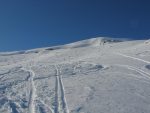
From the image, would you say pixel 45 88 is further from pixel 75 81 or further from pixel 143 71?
pixel 143 71

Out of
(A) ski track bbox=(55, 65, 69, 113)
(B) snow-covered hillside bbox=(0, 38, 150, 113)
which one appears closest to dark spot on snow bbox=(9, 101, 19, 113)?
(B) snow-covered hillside bbox=(0, 38, 150, 113)

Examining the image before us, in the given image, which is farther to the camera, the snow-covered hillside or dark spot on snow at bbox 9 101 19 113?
the snow-covered hillside

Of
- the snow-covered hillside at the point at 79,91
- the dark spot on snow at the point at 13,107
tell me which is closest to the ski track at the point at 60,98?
the snow-covered hillside at the point at 79,91

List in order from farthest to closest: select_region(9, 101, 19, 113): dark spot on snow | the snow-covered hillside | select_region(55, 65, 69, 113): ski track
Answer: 1. the snow-covered hillside
2. select_region(9, 101, 19, 113): dark spot on snow
3. select_region(55, 65, 69, 113): ski track

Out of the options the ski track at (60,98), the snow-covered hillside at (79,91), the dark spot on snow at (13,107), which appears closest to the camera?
the ski track at (60,98)

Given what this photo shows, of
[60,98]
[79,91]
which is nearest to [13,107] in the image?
[60,98]

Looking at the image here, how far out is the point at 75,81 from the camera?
1547 centimetres

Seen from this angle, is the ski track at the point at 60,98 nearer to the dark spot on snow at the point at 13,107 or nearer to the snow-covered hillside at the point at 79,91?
the snow-covered hillside at the point at 79,91

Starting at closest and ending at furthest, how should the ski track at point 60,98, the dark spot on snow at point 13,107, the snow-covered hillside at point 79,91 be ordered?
the ski track at point 60,98 → the dark spot on snow at point 13,107 → the snow-covered hillside at point 79,91

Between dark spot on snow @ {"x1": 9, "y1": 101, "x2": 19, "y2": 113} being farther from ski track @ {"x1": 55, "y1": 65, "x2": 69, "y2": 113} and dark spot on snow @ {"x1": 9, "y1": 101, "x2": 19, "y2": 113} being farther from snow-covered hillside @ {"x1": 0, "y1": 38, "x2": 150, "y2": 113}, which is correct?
ski track @ {"x1": 55, "y1": 65, "x2": 69, "y2": 113}

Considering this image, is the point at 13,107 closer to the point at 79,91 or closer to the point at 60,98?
the point at 60,98

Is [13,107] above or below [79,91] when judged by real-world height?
below

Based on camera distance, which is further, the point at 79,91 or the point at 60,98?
the point at 79,91

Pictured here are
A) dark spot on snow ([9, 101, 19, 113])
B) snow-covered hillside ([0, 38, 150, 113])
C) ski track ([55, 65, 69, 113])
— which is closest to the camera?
ski track ([55, 65, 69, 113])
